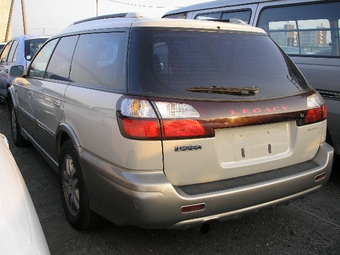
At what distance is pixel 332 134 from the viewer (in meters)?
4.07

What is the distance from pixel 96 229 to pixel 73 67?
145 cm

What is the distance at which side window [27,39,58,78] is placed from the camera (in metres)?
4.22

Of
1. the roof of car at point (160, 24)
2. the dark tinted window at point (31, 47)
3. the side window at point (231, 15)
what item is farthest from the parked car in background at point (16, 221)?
the dark tinted window at point (31, 47)

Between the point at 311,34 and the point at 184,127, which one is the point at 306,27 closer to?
the point at 311,34

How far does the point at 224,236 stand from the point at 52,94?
2.09 meters

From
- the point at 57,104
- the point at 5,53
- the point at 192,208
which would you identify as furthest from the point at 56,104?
the point at 5,53

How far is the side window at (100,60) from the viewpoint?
2.63 metres

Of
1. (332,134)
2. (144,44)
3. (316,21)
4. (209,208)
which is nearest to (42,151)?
(144,44)

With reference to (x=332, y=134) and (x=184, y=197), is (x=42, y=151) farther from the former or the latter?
(x=332, y=134)

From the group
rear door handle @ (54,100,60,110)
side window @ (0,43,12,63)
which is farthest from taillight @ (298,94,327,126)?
side window @ (0,43,12,63)

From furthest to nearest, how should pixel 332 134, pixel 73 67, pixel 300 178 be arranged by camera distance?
pixel 332 134
pixel 73 67
pixel 300 178

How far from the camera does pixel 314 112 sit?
114 inches

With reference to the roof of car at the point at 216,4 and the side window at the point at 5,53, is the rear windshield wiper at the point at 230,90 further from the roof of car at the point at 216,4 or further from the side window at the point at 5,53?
the side window at the point at 5,53

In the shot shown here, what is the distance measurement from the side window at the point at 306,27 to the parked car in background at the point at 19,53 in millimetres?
4579
